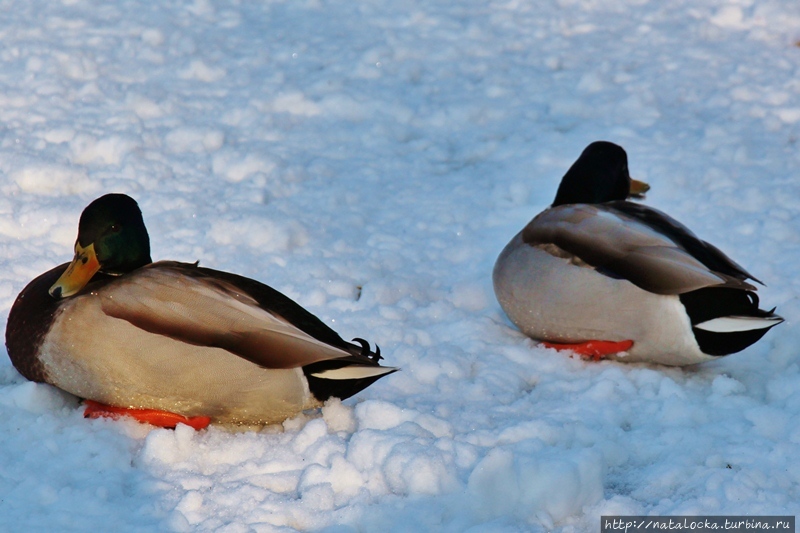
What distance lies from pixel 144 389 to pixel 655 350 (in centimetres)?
191

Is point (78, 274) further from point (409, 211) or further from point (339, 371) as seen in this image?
point (409, 211)

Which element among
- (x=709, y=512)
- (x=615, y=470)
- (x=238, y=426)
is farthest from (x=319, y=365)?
(x=709, y=512)

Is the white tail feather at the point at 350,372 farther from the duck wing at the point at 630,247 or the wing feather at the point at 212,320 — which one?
the duck wing at the point at 630,247

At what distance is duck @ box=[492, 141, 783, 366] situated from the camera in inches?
137

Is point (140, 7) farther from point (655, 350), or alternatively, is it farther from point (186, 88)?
point (655, 350)

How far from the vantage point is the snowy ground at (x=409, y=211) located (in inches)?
106

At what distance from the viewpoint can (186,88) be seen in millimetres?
5551

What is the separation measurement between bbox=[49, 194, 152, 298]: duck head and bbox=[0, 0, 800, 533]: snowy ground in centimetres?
39

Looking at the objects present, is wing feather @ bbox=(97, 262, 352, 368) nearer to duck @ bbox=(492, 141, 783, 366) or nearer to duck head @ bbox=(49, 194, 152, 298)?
duck head @ bbox=(49, 194, 152, 298)

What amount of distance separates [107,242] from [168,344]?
0.44 meters

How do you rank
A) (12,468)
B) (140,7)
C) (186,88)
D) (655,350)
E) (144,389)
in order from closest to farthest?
(12,468) → (144,389) → (655,350) → (186,88) → (140,7)

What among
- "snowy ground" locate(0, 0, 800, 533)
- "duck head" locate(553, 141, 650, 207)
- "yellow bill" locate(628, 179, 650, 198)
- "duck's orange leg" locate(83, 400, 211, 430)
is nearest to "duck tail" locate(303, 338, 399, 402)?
"snowy ground" locate(0, 0, 800, 533)

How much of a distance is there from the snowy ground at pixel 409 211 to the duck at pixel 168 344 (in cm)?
11

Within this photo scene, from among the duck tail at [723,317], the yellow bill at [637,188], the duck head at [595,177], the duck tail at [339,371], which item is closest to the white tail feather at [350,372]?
the duck tail at [339,371]
